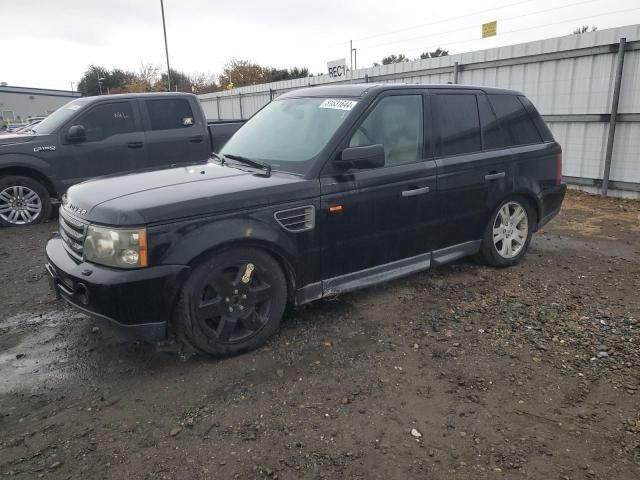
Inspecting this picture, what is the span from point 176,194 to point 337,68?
12.7 meters

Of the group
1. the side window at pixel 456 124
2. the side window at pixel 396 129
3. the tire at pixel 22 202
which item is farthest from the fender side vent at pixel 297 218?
the tire at pixel 22 202

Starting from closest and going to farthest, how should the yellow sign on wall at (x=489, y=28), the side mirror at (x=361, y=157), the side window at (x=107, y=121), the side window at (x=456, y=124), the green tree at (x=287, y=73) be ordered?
the side mirror at (x=361, y=157) → the side window at (x=456, y=124) → the side window at (x=107, y=121) → the yellow sign on wall at (x=489, y=28) → the green tree at (x=287, y=73)

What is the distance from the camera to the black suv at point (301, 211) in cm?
304

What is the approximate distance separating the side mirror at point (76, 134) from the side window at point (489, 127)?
5.72m

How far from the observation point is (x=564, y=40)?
876 centimetres

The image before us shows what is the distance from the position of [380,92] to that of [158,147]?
5.03m

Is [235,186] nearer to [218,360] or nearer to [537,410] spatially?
[218,360]

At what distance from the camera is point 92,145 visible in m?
7.62

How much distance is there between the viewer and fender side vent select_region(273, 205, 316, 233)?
3428 mm

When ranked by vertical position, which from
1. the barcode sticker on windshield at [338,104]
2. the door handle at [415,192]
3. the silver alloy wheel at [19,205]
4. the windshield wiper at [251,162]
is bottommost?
the silver alloy wheel at [19,205]

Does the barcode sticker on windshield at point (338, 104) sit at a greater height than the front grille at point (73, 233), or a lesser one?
greater

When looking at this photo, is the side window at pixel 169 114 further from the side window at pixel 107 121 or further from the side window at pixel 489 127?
the side window at pixel 489 127

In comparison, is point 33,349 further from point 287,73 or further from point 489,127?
point 287,73

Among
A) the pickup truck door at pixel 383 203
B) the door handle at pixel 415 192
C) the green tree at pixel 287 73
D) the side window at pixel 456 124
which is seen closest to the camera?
the pickup truck door at pixel 383 203
